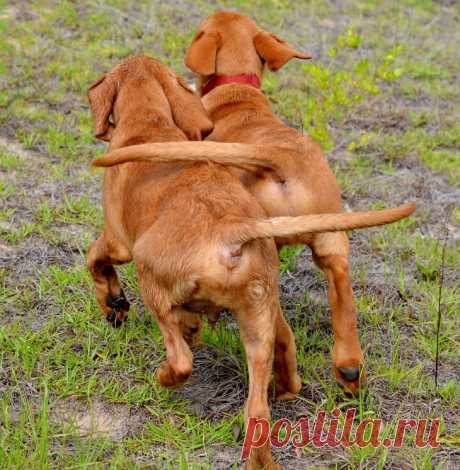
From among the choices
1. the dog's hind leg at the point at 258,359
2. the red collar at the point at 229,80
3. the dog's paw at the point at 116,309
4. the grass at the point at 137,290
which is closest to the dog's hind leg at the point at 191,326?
the grass at the point at 137,290

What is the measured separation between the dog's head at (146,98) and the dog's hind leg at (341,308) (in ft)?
2.86

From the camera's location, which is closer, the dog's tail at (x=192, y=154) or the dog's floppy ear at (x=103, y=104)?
the dog's tail at (x=192, y=154)

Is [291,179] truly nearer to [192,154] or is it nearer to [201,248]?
[192,154]

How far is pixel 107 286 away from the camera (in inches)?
154

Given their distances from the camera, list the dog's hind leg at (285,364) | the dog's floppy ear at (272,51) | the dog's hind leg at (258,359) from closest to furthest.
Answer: the dog's hind leg at (258,359) → the dog's hind leg at (285,364) → the dog's floppy ear at (272,51)

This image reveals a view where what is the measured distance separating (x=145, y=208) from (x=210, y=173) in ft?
1.05

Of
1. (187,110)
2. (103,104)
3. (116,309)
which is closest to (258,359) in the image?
(116,309)

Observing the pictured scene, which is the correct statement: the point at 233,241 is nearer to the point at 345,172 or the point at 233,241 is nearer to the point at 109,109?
the point at 109,109

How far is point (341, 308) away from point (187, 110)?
1293 mm

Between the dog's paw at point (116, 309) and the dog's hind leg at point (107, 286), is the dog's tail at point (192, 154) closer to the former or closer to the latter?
the dog's hind leg at point (107, 286)

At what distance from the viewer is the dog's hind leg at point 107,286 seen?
3.83 meters

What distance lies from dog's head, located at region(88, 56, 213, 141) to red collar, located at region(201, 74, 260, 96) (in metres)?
0.73

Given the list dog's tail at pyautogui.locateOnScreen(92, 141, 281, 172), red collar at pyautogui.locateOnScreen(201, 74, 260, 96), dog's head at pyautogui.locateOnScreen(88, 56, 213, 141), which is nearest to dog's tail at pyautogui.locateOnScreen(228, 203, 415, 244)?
dog's tail at pyautogui.locateOnScreen(92, 141, 281, 172)

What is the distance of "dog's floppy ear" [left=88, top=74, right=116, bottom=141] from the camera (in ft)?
12.5
